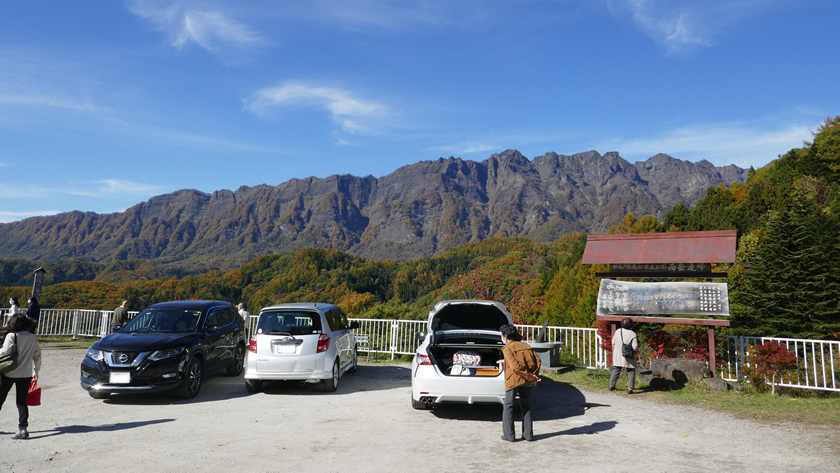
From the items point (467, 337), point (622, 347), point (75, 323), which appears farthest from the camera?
point (75, 323)

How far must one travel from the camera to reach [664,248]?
11.3 metres

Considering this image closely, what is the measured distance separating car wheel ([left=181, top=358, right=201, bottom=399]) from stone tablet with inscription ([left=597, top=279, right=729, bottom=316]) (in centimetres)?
845

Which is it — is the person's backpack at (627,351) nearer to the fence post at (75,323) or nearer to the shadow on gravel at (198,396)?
the shadow on gravel at (198,396)

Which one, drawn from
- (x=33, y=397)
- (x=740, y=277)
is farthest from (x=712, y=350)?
(x=740, y=277)

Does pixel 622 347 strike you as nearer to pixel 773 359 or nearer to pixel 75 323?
pixel 773 359

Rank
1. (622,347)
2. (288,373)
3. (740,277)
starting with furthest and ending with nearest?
(740,277) < (622,347) < (288,373)

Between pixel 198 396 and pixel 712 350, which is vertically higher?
pixel 712 350

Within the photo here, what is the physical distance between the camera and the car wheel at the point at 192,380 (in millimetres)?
8594

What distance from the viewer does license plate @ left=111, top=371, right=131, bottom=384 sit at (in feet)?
26.4

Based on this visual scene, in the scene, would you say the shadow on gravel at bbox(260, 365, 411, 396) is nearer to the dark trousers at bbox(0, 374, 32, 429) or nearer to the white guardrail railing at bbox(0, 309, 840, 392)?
the white guardrail railing at bbox(0, 309, 840, 392)

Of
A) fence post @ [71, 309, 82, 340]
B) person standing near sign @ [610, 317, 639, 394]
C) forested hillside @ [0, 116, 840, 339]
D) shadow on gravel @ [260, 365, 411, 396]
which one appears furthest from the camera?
forested hillside @ [0, 116, 840, 339]

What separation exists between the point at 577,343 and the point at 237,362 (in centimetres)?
865

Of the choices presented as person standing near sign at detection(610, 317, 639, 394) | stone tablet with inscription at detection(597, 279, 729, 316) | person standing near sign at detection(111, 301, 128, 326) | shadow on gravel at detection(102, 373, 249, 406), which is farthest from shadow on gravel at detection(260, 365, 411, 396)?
person standing near sign at detection(111, 301, 128, 326)

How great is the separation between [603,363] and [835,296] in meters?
25.4
